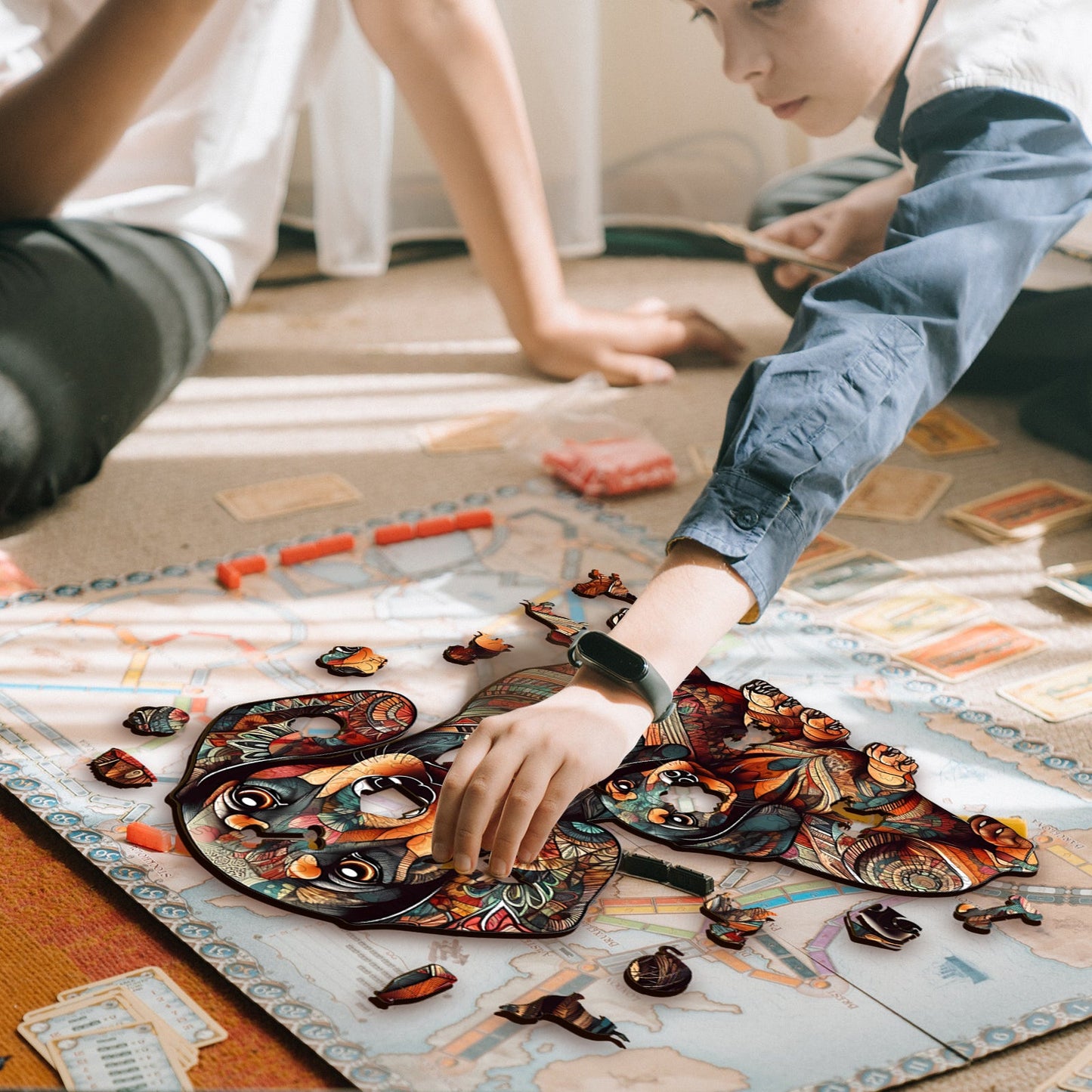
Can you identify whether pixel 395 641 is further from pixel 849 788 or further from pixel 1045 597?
pixel 1045 597

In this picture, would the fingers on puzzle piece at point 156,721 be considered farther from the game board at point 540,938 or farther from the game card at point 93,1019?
the game card at point 93,1019

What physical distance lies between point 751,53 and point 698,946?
793 millimetres

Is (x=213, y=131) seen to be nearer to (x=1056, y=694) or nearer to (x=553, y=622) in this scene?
(x=553, y=622)

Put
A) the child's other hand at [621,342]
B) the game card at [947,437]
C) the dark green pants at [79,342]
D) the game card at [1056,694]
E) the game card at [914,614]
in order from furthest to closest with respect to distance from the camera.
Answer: the child's other hand at [621,342], the game card at [947,437], the dark green pants at [79,342], the game card at [914,614], the game card at [1056,694]

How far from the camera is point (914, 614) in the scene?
1.26 m

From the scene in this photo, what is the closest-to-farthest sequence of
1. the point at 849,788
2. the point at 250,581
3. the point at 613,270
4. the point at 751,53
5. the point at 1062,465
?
the point at 849,788 < the point at 751,53 < the point at 250,581 < the point at 1062,465 < the point at 613,270

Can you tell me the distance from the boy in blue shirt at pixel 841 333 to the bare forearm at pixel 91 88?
66 cm

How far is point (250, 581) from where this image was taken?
4.23 feet

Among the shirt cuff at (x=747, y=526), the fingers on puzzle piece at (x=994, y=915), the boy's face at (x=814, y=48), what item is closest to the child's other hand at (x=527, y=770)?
the shirt cuff at (x=747, y=526)

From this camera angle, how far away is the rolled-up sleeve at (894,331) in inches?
34.3

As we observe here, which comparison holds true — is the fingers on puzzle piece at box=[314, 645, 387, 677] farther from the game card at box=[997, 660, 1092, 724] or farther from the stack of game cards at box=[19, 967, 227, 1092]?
the game card at box=[997, 660, 1092, 724]

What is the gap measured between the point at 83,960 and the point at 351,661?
15.2 inches

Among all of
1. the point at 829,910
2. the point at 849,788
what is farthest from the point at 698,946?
the point at 849,788

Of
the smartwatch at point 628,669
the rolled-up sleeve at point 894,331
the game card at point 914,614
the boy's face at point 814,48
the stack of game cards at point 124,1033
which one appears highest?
the boy's face at point 814,48
